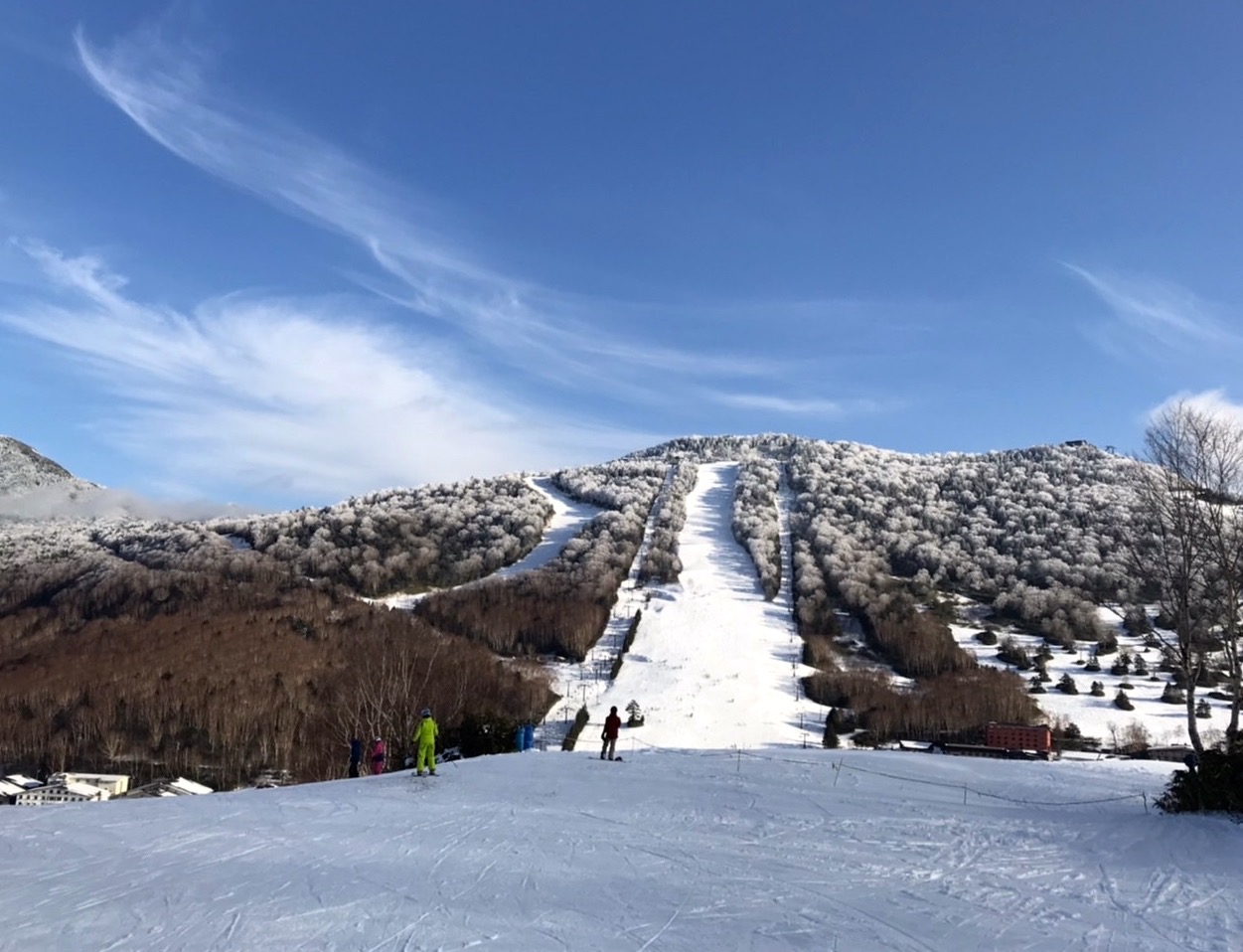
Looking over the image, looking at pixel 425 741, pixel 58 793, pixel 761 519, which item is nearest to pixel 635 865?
pixel 425 741

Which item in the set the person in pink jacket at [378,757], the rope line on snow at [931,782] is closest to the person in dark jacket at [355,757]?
the person in pink jacket at [378,757]

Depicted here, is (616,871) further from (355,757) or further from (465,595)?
(465,595)

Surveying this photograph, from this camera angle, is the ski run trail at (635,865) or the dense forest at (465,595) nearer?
the ski run trail at (635,865)

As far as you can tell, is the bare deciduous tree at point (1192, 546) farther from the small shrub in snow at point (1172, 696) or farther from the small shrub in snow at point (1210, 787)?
the small shrub in snow at point (1172, 696)

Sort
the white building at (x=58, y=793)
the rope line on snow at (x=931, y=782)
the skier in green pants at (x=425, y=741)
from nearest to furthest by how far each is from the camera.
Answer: the rope line on snow at (x=931, y=782) < the skier in green pants at (x=425, y=741) < the white building at (x=58, y=793)

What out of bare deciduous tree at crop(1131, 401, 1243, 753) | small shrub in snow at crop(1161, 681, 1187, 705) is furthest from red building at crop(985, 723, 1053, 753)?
bare deciduous tree at crop(1131, 401, 1243, 753)

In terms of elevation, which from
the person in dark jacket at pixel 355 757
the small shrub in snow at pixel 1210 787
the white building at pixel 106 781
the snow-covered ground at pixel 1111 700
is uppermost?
the snow-covered ground at pixel 1111 700
